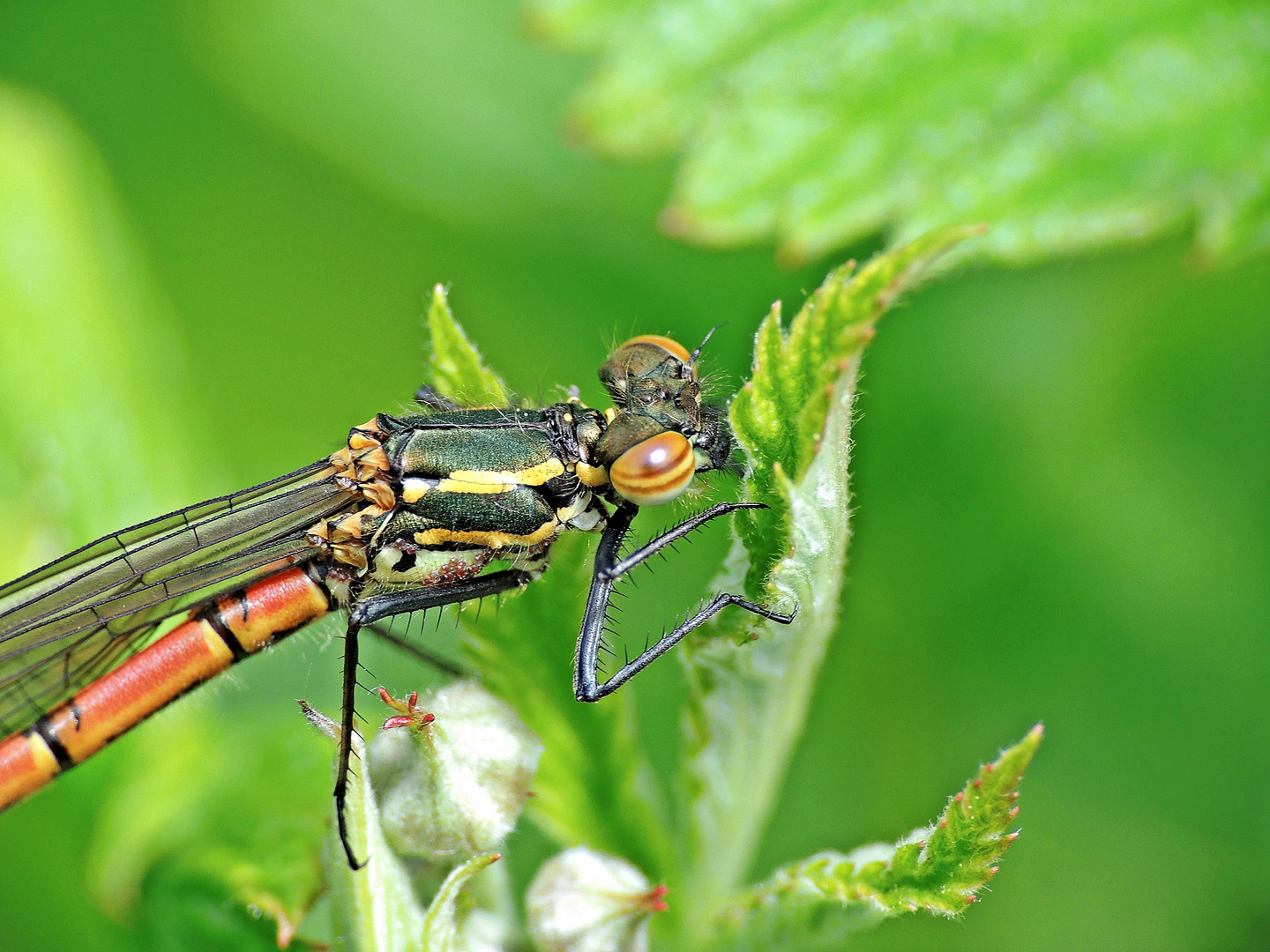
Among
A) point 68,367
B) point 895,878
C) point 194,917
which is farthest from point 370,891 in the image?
point 68,367

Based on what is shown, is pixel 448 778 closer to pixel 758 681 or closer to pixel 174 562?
pixel 758 681

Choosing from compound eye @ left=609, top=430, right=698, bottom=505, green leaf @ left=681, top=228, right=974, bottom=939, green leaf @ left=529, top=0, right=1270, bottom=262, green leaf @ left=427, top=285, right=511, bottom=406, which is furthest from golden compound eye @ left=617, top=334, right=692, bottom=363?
green leaf @ left=681, top=228, right=974, bottom=939

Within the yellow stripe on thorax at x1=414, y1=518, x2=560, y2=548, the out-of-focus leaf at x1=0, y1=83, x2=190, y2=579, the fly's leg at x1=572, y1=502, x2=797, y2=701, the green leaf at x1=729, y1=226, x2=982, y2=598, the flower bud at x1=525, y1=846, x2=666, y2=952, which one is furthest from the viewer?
the out-of-focus leaf at x1=0, y1=83, x2=190, y2=579

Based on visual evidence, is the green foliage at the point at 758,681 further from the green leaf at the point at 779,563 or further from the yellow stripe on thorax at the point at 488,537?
the yellow stripe on thorax at the point at 488,537

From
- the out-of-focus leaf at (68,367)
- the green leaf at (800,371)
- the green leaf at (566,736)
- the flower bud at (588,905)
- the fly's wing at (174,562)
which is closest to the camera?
the green leaf at (800,371)

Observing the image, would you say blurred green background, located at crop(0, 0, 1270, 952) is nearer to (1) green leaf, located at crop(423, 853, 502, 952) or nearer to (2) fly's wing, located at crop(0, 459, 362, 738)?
(2) fly's wing, located at crop(0, 459, 362, 738)

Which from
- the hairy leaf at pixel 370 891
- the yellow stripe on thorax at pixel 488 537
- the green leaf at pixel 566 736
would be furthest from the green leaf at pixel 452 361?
the hairy leaf at pixel 370 891

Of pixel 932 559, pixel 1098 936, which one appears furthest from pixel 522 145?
pixel 1098 936
